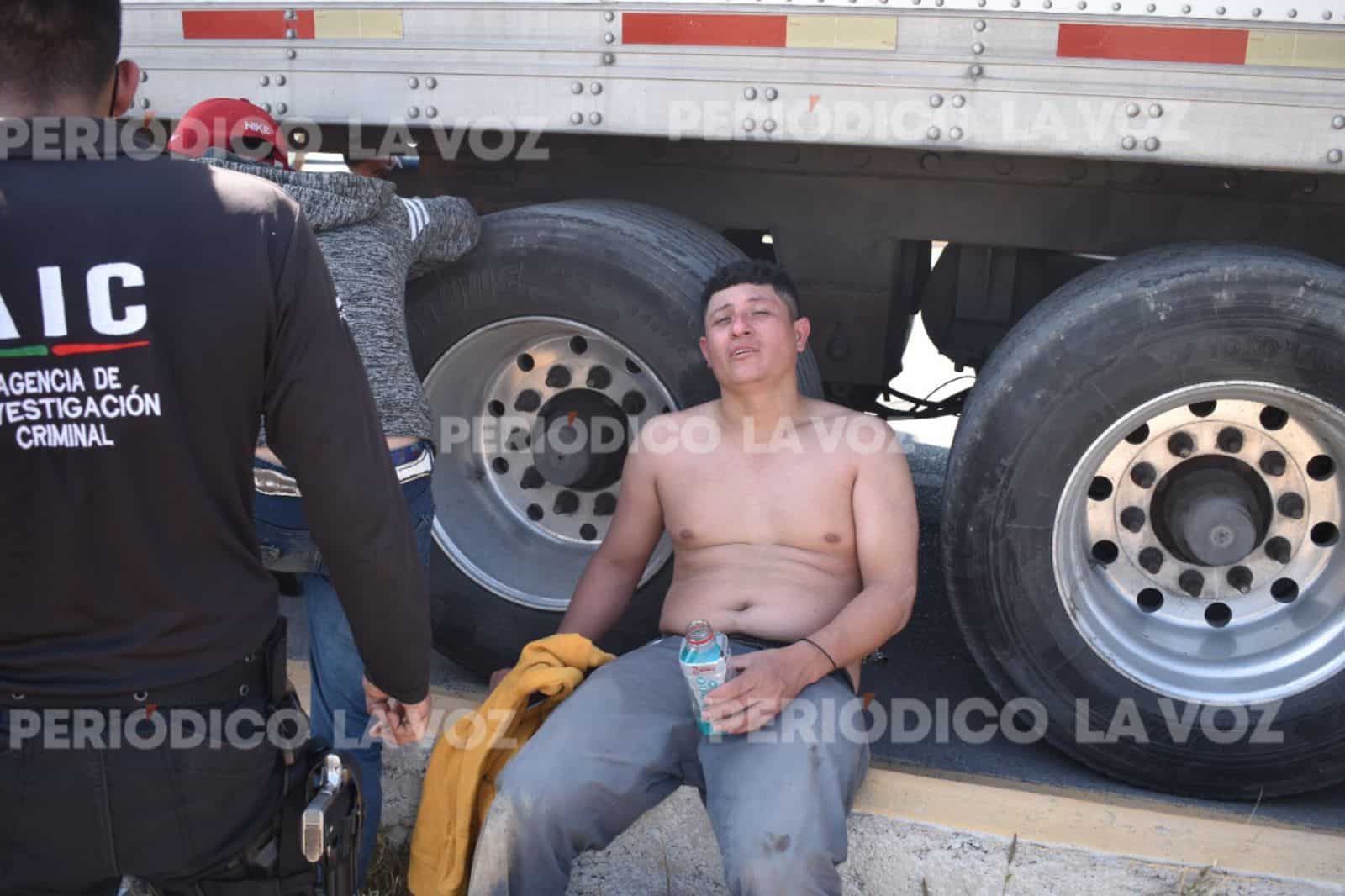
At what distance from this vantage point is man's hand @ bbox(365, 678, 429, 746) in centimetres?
214

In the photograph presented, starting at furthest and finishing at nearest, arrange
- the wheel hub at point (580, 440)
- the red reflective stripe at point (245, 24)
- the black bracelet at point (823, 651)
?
the wheel hub at point (580, 440)
the red reflective stripe at point (245, 24)
the black bracelet at point (823, 651)

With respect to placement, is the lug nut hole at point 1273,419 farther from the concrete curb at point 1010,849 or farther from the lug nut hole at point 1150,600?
the concrete curb at point 1010,849

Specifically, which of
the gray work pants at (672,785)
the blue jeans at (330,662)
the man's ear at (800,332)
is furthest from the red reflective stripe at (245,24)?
the gray work pants at (672,785)

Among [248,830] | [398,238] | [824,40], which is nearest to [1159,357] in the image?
[824,40]

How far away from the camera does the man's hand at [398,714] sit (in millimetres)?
2143

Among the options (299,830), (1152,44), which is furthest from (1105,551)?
(299,830)

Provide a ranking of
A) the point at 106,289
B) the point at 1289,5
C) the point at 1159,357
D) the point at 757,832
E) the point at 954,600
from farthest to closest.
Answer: the point at 954,600 → the point at 1159,357 → the point at 1289,5 → the point at 757,832 → the point at 106,289

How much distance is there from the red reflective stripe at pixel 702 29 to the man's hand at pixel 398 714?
5.87ft

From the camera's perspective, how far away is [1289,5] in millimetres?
2936

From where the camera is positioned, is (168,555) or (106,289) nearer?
(106,289)

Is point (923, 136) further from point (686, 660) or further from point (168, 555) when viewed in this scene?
point (168, 555)

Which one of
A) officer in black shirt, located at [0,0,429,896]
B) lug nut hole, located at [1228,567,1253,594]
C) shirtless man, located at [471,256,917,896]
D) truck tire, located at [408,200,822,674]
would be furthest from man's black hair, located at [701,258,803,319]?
officer in black shirt, located at [0,0,429,896]

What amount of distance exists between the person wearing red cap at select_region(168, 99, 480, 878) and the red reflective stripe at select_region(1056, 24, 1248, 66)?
5.08ft

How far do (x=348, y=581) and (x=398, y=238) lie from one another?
1.42 m
